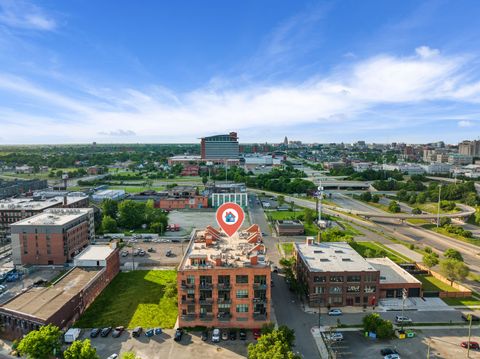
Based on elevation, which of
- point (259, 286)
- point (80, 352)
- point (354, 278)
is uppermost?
point (259, 286)

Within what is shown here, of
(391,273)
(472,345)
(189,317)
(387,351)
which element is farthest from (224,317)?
(391,273)

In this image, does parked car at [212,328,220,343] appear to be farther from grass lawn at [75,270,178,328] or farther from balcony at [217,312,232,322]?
grass lawn at [75,270,178,328]

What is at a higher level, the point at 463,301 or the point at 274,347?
the point at 274,347

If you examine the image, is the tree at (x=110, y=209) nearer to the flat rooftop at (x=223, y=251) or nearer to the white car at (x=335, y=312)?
the flat rooftop at (x=223, y=251)

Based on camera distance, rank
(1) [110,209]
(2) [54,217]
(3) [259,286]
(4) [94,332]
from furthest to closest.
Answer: (1) [110,209] < (2) [54,217] < (3) [259,286] < (4) [94,332]

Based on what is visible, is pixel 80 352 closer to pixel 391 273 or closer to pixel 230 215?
pixel 230 215

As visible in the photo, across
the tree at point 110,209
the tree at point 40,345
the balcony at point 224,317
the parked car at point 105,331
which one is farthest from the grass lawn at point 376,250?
the tree at point 110,209
